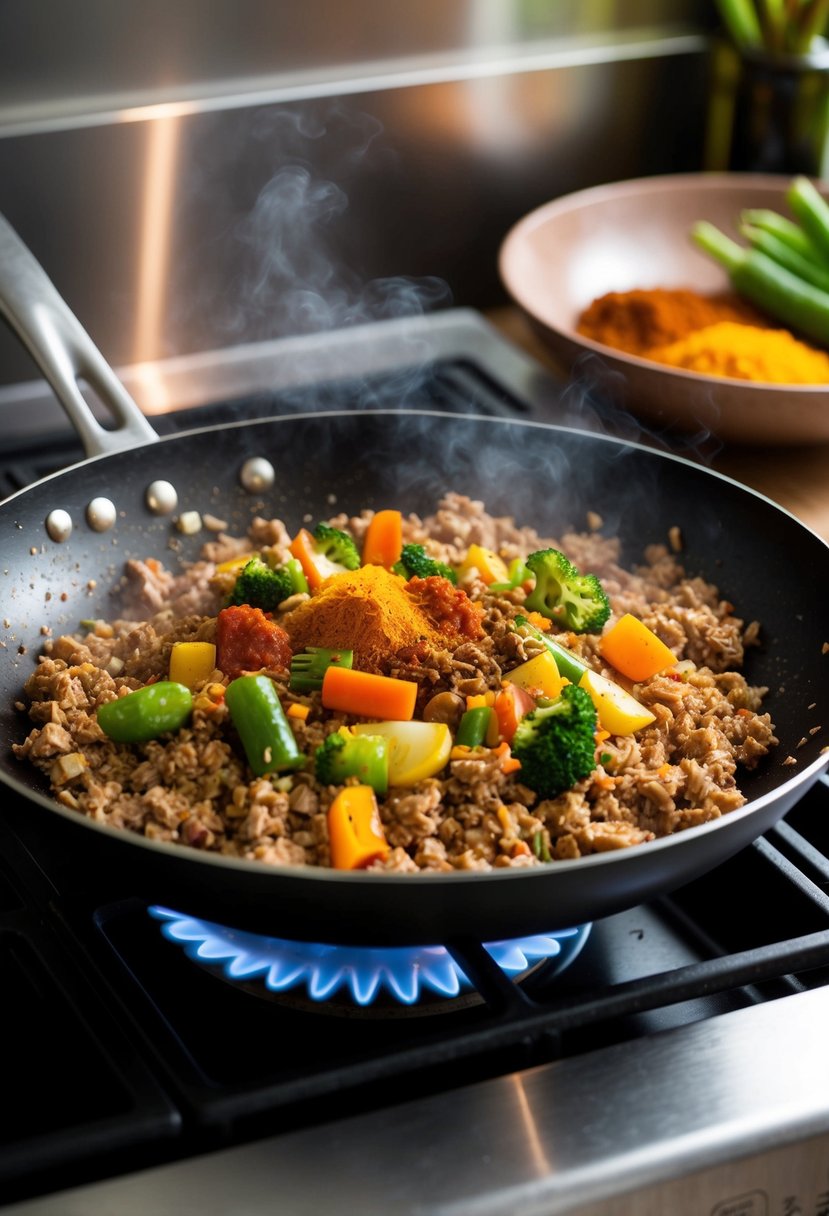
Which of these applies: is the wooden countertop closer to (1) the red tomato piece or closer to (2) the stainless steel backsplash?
(2) the stainless steel backsplash

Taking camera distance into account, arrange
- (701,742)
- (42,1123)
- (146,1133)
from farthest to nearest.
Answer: (701,742)
(42,1123)
(146,1133)

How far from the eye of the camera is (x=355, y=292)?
238 centimetres

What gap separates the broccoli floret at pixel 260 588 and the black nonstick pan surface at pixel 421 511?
0.22 meters

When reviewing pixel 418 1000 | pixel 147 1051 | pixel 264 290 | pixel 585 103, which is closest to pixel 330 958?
pixel 418 1000

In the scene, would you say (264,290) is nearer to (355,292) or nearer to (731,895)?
(355,292)

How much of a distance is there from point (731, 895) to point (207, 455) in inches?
34.4

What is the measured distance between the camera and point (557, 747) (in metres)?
1.23

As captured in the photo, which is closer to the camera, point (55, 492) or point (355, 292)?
point (55, 492)

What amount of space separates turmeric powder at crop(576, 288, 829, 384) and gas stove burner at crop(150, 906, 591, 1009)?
3.45 feet

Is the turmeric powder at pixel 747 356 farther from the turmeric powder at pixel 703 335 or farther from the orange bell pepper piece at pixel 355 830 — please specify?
the orange bell pepper piece at pixel 355 830

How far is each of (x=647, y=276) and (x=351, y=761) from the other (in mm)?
1472

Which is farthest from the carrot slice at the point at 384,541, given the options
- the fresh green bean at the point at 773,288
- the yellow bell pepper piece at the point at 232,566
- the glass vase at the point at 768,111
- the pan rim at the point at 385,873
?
the glass vase at the point at 768,111

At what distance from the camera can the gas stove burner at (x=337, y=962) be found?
46.8 inches

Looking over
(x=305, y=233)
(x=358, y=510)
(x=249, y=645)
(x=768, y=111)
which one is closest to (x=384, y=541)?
(x=358, y=510)
